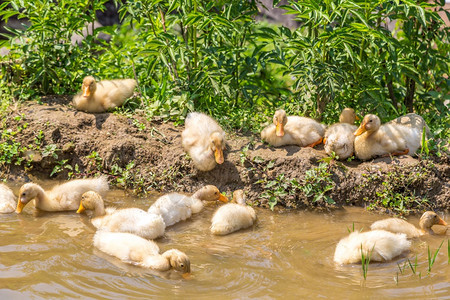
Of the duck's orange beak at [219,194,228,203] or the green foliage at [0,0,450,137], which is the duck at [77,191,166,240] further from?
the green foliage at [0,0,450,137]

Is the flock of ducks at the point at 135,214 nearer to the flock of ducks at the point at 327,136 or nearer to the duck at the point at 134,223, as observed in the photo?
the duck at the point at 134,223

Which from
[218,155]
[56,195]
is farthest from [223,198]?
[56,195]

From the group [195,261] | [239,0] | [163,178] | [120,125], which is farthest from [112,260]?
[239,0]

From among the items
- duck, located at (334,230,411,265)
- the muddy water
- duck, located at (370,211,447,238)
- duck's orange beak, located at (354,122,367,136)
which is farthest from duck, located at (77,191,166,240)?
duck's orange beak, located at (354,122,367,136)

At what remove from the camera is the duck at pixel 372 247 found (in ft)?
16.3

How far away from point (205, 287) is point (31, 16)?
481cm

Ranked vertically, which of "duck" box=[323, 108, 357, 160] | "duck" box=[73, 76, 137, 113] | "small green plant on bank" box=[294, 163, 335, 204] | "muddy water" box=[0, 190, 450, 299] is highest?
"duck" box=[73, 76, 137, 113]

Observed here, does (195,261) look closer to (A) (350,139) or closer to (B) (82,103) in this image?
(A) (350,139)

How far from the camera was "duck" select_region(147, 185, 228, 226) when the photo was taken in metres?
5.90

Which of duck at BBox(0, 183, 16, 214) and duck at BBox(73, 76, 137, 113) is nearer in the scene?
duck at BBox(0, 183, 16, 214)

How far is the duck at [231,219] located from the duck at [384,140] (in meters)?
1.55

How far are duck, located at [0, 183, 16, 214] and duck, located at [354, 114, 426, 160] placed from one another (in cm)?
365

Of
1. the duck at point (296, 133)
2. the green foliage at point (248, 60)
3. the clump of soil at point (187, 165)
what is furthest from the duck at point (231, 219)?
the green foliage at point (248, 60)

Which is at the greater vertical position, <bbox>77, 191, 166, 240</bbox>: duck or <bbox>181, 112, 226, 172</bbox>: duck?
<bbox>181, 112, 226, 172</bbox>: duck
